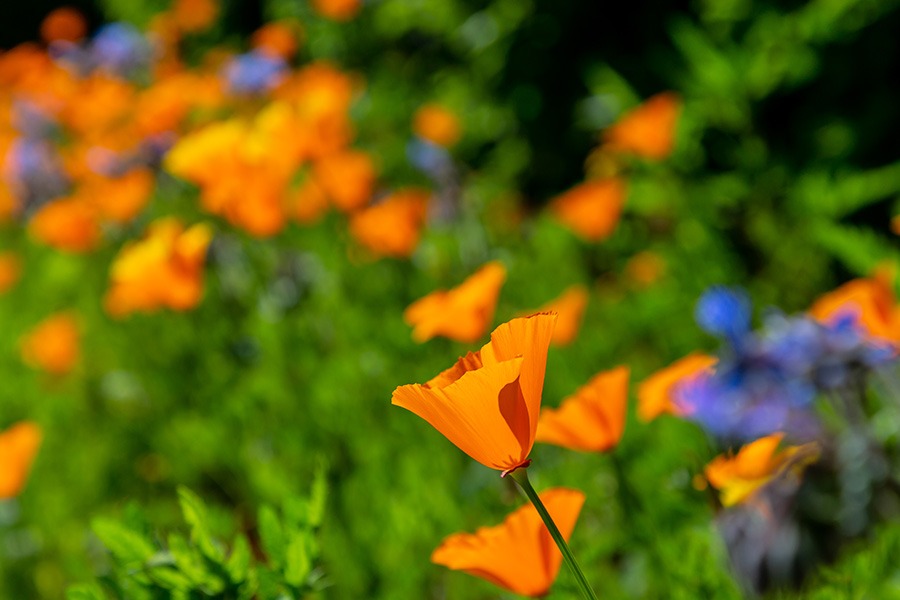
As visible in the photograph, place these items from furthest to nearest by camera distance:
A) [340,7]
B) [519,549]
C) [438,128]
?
[340,7] → [438,128] → [519,549]

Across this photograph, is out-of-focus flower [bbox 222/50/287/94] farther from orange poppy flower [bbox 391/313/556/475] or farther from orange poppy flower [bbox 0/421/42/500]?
orange poppy flower [bbox 391/313/556/475]

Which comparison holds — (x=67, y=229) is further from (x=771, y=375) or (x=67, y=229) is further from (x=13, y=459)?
(x=771, y=375)

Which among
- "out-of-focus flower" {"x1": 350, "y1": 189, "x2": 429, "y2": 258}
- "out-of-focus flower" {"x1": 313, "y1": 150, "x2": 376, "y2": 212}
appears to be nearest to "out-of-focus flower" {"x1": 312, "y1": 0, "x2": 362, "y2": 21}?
"out-of-focus flower" {"x1": 313, "y1": 150, "x2": 376, "y2": 212}

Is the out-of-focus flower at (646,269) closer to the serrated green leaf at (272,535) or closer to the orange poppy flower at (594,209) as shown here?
the orange poppy flower at (594,209)

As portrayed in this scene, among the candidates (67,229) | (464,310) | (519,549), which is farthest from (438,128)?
(519,549)

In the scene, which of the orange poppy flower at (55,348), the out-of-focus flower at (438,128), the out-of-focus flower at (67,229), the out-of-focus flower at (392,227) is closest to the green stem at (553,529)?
the out-of-focus flower at (392,227)

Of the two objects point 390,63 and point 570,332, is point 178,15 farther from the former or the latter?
point 570,332
